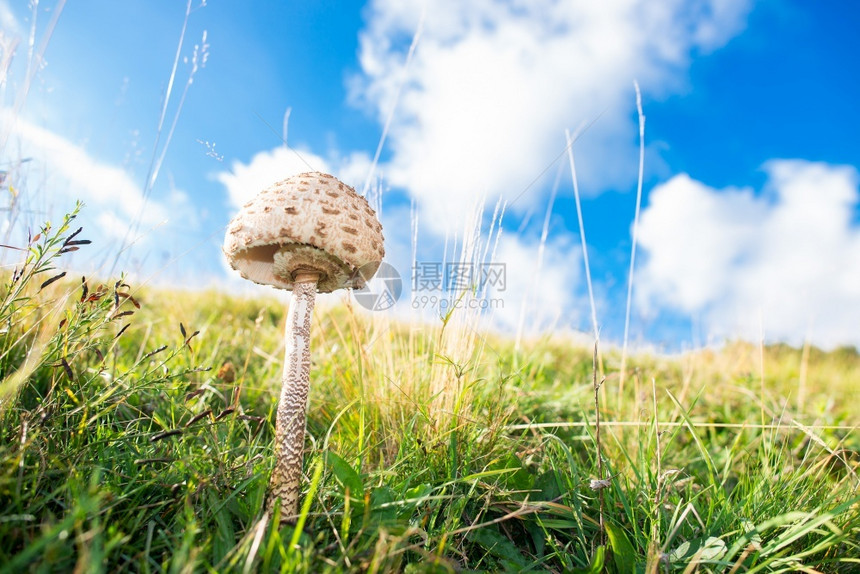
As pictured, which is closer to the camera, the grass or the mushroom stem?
the grass

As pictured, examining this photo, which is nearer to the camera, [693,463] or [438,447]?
[438,447]

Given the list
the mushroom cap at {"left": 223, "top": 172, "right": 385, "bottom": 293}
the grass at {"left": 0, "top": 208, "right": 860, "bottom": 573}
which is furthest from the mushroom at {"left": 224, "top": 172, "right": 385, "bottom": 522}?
the grass at {"left": 0, "top": 208, "right": 860, "bottom": 573}

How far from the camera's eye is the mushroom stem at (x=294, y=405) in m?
1.90

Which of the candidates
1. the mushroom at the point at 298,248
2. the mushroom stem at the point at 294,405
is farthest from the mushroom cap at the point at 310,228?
the mushroom stem at the point at 294,405

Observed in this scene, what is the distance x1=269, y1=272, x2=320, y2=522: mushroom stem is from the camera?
190cm

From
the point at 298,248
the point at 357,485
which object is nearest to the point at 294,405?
the point at 357,485

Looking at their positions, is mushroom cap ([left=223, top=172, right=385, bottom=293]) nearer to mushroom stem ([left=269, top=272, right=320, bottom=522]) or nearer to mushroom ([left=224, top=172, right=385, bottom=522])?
mushroom ([left=224, top=172, right=385, bottom=522])

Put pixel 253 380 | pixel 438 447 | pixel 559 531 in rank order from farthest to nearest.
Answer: pixel 253 380 < pixel 438 447 < pixel 559 531

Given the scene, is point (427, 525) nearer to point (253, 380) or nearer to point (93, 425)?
point (93, 425)

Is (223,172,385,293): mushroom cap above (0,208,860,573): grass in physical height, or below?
above

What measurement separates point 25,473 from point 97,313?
24.3 inches

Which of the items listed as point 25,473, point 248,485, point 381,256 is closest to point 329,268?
→ point 381,256

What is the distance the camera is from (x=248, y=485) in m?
1.97

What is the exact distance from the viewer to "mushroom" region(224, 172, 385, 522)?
182 cm
